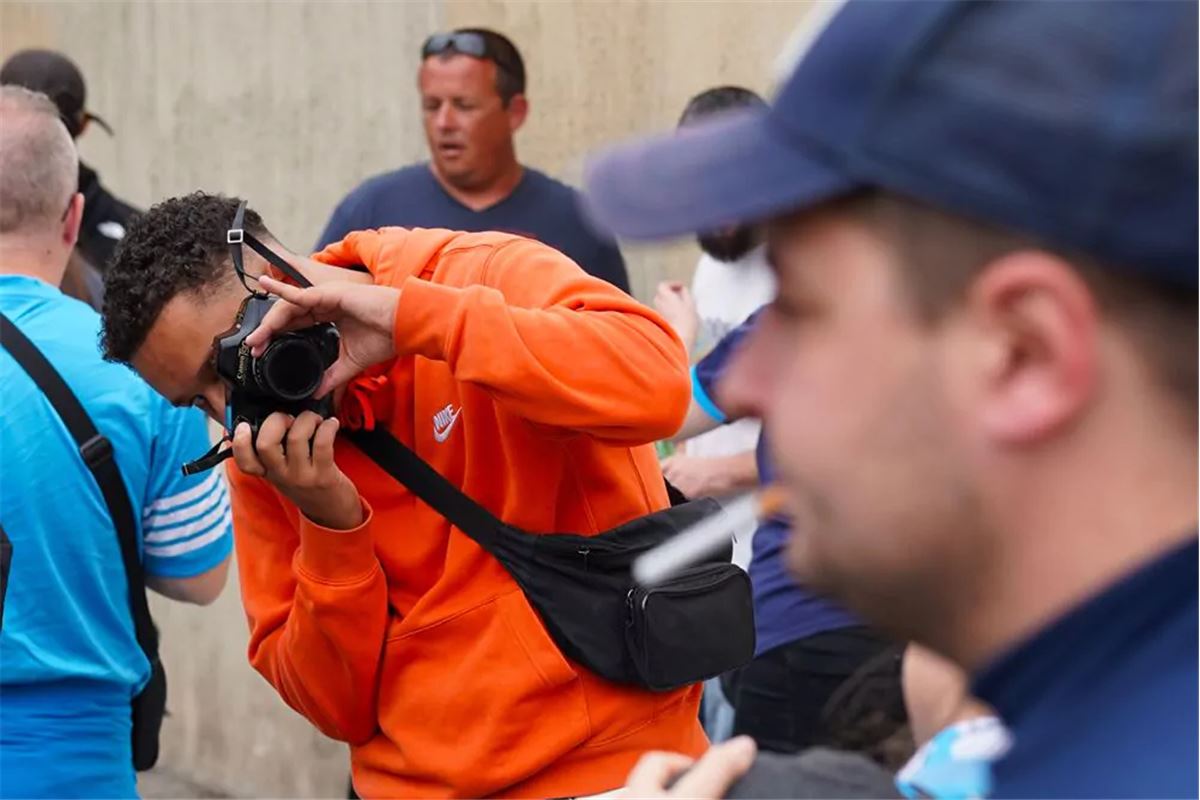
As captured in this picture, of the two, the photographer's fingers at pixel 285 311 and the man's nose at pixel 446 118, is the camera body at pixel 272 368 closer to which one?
the photographer's fingers at pixel 285 311

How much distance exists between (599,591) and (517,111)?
7.97ft

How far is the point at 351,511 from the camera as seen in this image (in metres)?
2.42

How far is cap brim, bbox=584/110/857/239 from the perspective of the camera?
954 mm

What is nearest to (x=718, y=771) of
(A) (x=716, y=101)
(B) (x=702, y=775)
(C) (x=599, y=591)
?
(B) (x=702, y=775)

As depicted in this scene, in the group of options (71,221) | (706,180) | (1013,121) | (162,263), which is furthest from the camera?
(71,221)

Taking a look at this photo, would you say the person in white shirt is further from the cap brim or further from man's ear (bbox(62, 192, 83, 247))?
the cap brim

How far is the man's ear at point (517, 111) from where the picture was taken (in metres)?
4.56

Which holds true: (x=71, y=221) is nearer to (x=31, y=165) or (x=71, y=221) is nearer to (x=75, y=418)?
(x=31, y=165)

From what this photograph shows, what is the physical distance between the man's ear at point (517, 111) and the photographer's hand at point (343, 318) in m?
2.26

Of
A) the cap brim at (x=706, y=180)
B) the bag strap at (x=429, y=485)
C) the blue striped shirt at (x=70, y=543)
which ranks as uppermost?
the cap brim at (x=706, y=180)

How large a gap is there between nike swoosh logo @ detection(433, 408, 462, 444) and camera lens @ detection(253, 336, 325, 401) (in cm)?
21

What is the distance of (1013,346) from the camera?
0.89 metres

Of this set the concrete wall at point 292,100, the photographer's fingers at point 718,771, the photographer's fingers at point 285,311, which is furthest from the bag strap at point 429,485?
the concrete wall at point 292,100

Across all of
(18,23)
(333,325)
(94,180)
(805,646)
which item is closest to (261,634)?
(333,325)
